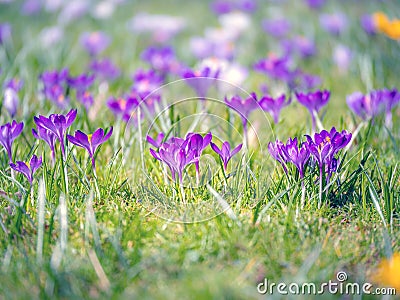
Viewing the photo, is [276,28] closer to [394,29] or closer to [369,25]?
[369,25]

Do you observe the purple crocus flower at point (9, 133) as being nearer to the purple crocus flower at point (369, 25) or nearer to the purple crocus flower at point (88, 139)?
the purple crocus flower at point (88, 139)

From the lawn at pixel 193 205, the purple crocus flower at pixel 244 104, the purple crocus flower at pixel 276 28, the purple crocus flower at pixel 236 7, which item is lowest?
the lawn at pixel 193 205

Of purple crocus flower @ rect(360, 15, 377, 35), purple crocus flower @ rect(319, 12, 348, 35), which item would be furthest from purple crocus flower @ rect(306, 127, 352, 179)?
purple crocus flower @ rect(319, 12, 348, 35)

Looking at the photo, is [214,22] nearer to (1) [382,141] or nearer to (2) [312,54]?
(2) [312,54]

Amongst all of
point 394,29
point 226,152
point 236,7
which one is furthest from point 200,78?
point 236,7

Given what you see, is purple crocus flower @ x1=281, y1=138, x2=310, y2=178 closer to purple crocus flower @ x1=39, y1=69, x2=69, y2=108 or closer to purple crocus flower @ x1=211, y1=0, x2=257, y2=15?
purple crocus flower @ x1=39, y1=69, x2=69, y2=108

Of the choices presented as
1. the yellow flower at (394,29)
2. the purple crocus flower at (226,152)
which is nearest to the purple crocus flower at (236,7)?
the yellow flower at (394,29)

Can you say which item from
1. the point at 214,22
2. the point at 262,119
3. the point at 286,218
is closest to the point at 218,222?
the point at 286,218
